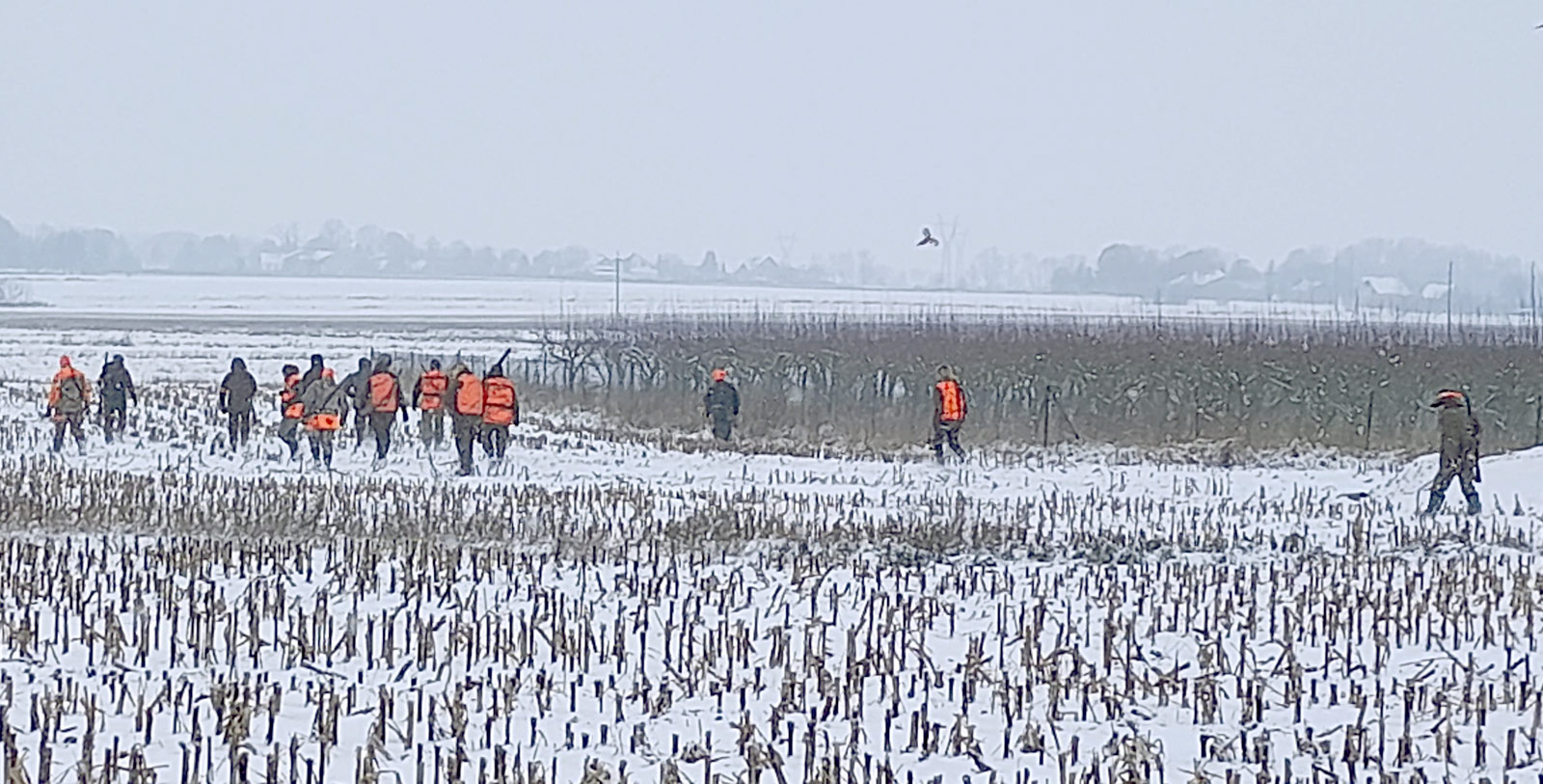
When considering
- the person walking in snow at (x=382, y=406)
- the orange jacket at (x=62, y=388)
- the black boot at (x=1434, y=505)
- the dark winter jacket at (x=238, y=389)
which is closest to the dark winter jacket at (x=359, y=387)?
the person walking in snow at (x=382, y=406)

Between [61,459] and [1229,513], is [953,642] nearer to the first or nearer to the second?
[1229,513]

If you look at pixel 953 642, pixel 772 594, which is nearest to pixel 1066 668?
pixel 953 642

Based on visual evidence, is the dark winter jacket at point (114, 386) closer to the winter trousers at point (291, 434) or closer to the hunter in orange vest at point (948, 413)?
the winter trousers at point (291, 434)

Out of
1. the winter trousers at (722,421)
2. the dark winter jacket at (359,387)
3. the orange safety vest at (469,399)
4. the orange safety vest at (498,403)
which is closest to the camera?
the orange safety vest at (469,399)

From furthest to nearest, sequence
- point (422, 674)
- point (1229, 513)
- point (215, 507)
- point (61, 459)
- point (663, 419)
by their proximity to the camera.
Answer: point (663, 419), point (61, 459), point (1229, 513), point (215, 507), point (422, 674)

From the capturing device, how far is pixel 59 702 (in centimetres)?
766

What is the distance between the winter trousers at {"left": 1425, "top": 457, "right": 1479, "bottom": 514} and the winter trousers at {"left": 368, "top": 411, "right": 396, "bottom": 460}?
1054cm

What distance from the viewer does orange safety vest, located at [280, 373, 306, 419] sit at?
21.1 metres

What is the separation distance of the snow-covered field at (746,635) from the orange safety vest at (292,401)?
12.8 ft

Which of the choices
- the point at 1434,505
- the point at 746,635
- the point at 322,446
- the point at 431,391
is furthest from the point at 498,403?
the point at 746,635

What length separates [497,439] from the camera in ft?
67.1

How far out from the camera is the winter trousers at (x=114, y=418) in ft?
73.9

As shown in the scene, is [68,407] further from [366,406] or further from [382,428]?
[382,428]

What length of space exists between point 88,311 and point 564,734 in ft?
217
